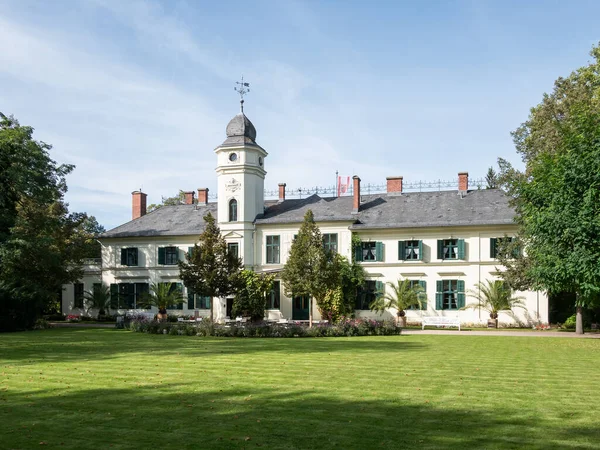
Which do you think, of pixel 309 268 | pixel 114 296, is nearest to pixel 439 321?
pixel 309 268

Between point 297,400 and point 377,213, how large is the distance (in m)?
29.4

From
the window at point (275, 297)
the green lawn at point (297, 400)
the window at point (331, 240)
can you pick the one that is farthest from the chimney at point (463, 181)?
the green lawn at point (297, 400)

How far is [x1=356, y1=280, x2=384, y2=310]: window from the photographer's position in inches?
1463

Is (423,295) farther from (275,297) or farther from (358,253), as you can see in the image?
(275,297)

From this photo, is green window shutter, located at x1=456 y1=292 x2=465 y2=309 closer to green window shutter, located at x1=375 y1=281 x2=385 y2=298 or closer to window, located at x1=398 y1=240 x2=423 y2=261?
window, located at x1=398 y1=240 x2=423 y2=261

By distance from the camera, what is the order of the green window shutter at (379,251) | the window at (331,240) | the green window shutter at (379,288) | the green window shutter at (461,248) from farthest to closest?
1. the window at (331,240)
2. the green window shutter at (379,251)
3. the green window shutter at (379,288)
4. the green window shutter at (461,248)

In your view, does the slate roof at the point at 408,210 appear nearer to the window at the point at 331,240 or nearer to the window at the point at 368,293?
the window at the point at 331,240

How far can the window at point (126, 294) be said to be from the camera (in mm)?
41844

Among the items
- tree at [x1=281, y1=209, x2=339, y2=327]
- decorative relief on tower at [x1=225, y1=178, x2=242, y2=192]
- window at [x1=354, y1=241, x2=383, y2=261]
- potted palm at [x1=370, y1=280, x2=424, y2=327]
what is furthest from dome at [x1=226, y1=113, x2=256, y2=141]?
A: potted palm at [x1=370, y1=280, x2=424, y2=327]

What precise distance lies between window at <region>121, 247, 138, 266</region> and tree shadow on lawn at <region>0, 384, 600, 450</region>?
32.4m

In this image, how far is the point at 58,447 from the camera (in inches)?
285

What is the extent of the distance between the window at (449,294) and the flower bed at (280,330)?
9552 millimetres

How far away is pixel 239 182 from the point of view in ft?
129

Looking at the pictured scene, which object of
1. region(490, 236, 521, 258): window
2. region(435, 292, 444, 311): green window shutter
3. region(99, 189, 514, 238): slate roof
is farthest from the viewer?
region(99, 189, 514, 238): slate roof
